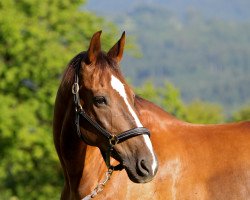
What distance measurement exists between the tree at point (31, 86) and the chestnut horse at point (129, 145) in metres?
22.1

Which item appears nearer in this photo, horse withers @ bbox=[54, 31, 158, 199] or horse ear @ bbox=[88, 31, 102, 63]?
A: horse withers @ bbox=[54, 31, 158, 199]

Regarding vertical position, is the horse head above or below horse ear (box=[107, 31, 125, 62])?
below

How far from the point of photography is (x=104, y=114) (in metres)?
5.55

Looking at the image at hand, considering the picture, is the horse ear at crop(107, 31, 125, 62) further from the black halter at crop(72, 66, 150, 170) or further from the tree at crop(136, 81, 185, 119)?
the tree at crop(136, 81, 185, 119)

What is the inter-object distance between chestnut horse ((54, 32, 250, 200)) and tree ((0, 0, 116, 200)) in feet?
72.5

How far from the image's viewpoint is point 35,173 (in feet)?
102

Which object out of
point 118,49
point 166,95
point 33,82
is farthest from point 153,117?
point 166,95

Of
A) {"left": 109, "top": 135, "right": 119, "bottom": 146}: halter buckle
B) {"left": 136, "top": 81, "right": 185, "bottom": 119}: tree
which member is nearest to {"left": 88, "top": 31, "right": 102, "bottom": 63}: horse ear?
{"left": 109, "top": 135, "right": 119, "bottom": 146}: halter buckle

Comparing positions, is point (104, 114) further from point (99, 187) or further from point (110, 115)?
point (99, 187)

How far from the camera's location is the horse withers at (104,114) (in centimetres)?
543

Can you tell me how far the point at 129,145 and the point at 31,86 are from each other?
26472mm

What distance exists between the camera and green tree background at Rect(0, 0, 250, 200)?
29.0 m

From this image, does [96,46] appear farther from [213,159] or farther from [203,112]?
[203,112]

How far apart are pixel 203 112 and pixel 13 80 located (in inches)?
2912
